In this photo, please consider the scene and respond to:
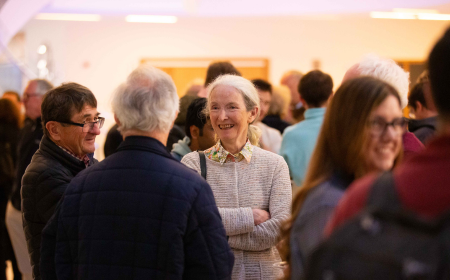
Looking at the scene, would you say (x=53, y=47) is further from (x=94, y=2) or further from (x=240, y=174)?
(x=240, y=174)

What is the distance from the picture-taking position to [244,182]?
2.20 meters

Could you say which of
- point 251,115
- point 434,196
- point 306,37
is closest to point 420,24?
point 306,37

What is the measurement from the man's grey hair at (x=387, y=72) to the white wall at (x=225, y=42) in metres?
7.80

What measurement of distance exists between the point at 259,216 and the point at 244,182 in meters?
0.19

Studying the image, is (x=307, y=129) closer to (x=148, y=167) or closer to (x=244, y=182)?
(x=244, y=182)

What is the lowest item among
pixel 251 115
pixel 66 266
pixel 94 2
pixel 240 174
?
pixel 66 266

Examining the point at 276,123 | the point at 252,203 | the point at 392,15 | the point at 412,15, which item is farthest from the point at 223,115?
the point at 412,15

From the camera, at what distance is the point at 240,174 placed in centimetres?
222

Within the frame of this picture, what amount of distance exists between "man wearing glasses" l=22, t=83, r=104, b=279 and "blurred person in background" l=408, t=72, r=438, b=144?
77.6 inches

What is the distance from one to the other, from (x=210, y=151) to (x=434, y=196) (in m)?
1.61

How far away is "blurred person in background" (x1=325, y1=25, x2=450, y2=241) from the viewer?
776 mm

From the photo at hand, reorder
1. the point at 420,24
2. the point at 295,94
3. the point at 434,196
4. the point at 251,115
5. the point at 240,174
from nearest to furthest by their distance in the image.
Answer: the point at 434,196 < the point at 240,174 < the point at 251,115 < the point at 295,94 < the point at 420,24

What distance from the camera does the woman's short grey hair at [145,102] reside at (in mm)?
1599

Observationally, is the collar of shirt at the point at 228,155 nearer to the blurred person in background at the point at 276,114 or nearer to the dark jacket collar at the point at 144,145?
the dark jacket collar at the point at 144,145
